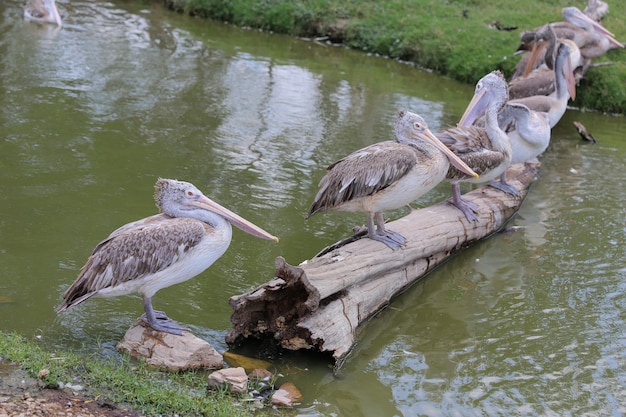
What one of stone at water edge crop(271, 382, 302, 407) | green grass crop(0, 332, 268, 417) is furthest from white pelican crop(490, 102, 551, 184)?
green grass crop(0, 332, 268, 417)

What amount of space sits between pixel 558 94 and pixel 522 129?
2.10 meters

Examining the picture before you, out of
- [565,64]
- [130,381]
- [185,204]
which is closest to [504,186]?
[565,64]

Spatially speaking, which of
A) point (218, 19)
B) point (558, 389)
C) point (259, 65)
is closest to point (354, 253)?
point (558, 389)

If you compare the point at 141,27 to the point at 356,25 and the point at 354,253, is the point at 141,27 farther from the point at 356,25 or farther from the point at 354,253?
the point at 354,253

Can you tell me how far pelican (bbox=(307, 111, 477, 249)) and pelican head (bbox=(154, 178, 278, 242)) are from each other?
1013 mm

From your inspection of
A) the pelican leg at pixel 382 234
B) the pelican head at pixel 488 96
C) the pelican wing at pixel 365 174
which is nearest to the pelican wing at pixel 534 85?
the pelican head at pixel 488 96

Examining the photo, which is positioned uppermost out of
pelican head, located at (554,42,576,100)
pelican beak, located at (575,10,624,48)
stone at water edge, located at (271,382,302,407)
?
pelican beak, located at (575,10,624,48)

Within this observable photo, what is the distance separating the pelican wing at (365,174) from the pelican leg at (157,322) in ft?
5.41

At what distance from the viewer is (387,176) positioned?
20.8ft

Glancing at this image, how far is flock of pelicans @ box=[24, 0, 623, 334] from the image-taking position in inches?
208

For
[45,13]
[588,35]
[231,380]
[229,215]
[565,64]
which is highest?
[588,35]

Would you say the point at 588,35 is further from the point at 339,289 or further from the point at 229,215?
the point at 229,215

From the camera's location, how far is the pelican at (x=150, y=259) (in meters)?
5.27

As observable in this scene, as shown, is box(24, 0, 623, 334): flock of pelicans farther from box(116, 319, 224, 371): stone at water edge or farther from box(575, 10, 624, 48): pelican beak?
box(575, 10, 624, 48): pelican beak
